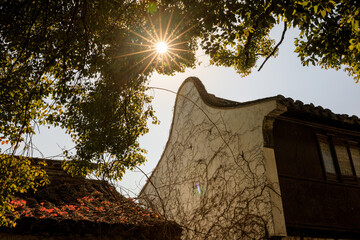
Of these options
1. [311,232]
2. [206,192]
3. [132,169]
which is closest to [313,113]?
[311,232]

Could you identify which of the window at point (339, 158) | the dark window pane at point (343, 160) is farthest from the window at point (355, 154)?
the dark window pane at point (343, 160)

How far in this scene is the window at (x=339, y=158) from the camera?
8.31 meters

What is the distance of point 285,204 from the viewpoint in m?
→ 7.09

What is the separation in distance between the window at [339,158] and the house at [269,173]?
29 mm

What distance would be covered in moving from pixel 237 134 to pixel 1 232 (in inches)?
227

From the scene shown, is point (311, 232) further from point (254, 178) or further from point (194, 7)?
point (194, 7)

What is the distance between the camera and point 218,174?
8.28m

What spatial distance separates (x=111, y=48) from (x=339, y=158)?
7.19m

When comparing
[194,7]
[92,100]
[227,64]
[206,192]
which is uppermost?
[227,64]

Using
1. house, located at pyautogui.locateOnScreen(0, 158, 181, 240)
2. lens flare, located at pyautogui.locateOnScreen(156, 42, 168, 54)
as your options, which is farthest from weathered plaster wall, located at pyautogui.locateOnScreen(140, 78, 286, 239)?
lens flare, located at pyautogui.locateOnScreen(156, 42, 168, 54)

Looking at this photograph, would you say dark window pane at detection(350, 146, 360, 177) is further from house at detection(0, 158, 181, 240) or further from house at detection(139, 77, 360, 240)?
house at detection(0, 158, 181, 240)

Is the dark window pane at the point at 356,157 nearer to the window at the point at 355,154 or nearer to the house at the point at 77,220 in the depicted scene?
the window at the point at 355,154

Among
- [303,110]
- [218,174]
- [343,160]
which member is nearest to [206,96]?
[218,174]

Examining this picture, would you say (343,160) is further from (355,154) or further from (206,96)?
(206,96)
